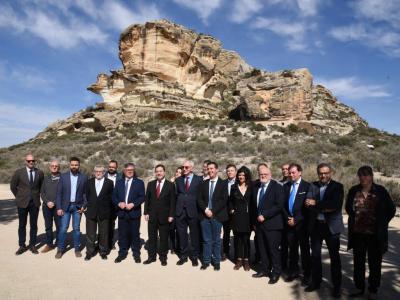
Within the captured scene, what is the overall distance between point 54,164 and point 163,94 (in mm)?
29086

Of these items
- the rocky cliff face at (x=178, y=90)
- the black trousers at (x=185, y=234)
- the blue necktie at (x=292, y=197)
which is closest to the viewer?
the blue necktie at (x=292, y=197)

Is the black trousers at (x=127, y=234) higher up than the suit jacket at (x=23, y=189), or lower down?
lower down

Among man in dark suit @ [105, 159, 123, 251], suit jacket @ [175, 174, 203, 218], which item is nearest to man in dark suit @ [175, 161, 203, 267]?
suit jacket @ [175, 174, 203, 218]

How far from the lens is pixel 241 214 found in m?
5.57

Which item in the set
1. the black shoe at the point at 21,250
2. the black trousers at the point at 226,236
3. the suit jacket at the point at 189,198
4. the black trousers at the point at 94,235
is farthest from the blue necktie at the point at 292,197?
the black shoe at the point at 21,250

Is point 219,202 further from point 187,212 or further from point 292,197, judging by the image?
point 292,197

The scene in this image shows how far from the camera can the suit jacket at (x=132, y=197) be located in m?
6.19

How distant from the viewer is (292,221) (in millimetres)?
4949

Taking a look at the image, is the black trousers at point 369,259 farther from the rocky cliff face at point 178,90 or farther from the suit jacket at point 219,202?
the rocky cliff face at point 178,90

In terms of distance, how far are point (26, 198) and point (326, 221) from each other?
529 centimetres

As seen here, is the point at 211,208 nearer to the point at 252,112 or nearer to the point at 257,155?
the point at 257,155

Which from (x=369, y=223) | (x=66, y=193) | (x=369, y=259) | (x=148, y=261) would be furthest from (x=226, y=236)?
(x=66, y=193)

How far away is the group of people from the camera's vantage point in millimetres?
4406

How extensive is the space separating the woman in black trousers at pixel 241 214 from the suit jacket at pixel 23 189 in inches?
148
